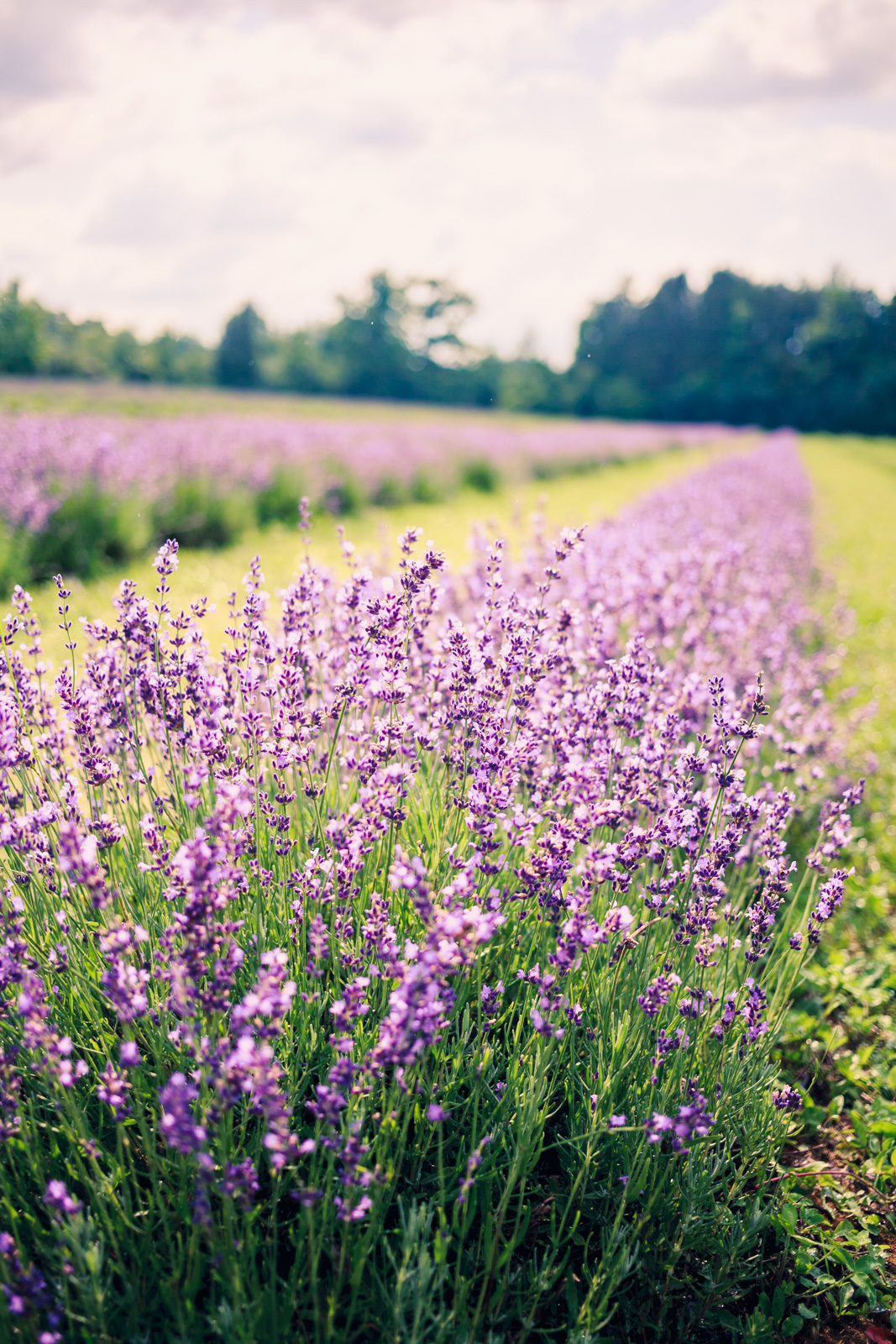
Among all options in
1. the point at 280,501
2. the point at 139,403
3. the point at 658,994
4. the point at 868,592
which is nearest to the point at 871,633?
the point at 868,592

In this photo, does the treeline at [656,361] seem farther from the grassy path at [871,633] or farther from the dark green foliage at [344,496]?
the dark green foliage at [344,496]

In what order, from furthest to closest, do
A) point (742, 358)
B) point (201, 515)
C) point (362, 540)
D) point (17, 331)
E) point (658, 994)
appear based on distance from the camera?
point (742, 358) < point (17, 331) < point (362, 540) < point (201, 515) < point (658, 994)

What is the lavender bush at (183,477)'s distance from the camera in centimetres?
768

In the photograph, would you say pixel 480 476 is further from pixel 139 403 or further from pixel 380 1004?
pixel 380 1004

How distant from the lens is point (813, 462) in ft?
100

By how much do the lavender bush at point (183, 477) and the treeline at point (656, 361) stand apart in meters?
39.9

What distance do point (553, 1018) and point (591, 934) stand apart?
1.38 feet

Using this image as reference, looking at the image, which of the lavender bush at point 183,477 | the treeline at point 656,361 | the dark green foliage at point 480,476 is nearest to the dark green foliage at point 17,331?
the lavender bush at point 183,477

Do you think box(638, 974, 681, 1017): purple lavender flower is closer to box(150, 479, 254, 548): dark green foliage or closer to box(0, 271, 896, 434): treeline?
box(150, 479, 254, 548): dark green foliage

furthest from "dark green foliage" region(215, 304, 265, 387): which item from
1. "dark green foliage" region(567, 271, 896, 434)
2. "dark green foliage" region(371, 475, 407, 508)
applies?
"dark green foliage" region(371, 475, 407, 508)

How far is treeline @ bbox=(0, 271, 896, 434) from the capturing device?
55.7m

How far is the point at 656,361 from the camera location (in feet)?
199

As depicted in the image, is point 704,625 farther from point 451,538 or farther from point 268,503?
point 268,503

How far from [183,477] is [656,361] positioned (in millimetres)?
58971
